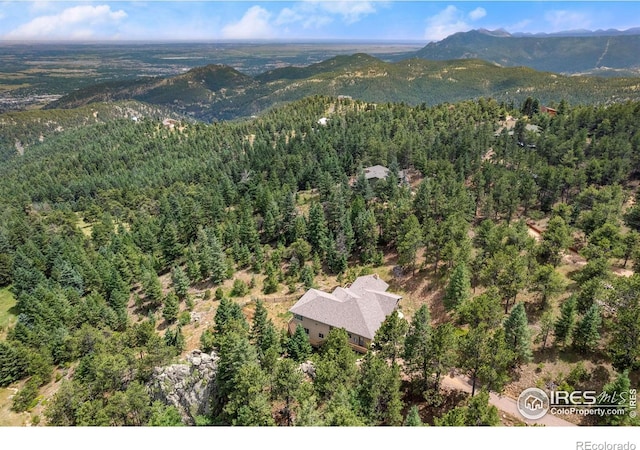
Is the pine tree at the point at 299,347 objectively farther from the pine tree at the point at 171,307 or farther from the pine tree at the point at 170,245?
the pine tree at the point at 170,245

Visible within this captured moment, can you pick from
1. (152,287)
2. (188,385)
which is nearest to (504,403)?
(188,385)

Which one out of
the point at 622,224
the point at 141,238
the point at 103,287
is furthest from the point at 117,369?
the point at 622,224

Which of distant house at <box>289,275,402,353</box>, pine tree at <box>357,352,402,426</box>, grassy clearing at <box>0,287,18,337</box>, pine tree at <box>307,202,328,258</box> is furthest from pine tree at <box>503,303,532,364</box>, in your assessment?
grassy clearing at <box>0,287,18,337</box>

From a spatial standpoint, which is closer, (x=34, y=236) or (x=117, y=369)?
(x=117, y=369)


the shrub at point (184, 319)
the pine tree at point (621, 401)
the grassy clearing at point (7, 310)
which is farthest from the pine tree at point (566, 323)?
the grassy clearing at point (7, 310)

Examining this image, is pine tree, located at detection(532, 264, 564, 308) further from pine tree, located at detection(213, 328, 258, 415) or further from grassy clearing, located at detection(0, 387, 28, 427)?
grassy clearing, located at detection(0, 387, 28, 427)

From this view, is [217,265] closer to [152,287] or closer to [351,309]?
[152,287]
